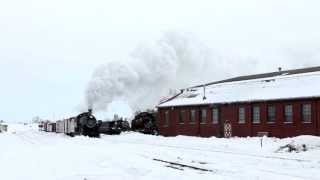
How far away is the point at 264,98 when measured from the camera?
45.5 meters

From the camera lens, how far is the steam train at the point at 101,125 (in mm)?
53875

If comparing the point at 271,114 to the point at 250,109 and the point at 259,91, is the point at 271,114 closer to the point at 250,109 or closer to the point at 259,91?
the point at 250,109

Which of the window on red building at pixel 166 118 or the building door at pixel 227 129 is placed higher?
the window on red building at pixel 166 118

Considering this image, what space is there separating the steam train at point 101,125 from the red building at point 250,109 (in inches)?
88.9

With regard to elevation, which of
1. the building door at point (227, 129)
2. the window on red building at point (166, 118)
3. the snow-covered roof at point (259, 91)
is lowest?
the building door at point (227, 129)

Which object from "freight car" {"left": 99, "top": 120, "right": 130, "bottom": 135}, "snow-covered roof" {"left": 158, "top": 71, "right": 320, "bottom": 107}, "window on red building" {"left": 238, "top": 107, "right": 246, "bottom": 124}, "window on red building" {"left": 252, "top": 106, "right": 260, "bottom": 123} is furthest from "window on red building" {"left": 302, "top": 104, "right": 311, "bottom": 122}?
"freight car" {"left": 99, "top": 120, "right": 130, "bottom": 135}

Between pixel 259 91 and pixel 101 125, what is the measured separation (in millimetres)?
20880

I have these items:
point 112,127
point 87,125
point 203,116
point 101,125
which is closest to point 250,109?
point 203,116

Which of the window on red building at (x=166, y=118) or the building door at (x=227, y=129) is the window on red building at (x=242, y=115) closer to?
the building door at (x=227, y=129)

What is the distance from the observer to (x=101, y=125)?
63.0 m

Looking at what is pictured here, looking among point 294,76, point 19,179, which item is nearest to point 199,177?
point 19,179

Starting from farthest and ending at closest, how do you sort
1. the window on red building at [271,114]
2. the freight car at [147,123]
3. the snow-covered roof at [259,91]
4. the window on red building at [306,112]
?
the freight car at [147,123] → the window on red building at [271,114] → the snow-covered roof at [259,91] → the window on red building at [306,112]

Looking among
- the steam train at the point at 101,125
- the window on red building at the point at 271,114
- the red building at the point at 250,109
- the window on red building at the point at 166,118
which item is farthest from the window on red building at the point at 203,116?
the steam train at the point at 101,125

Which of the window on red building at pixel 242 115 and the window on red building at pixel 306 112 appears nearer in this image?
the window on red building at pixel 306 112
